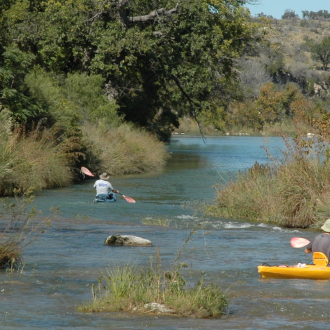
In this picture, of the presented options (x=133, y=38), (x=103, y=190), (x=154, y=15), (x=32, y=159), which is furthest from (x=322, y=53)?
(x=103, y=190)

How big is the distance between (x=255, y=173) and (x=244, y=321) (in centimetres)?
1116

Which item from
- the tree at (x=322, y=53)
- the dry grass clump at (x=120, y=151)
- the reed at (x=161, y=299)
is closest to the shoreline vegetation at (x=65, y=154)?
the dry grass clump at (x=120, y=151)

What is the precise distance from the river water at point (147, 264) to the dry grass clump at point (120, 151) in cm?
816

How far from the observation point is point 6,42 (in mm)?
28719

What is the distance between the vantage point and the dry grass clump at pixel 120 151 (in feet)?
102

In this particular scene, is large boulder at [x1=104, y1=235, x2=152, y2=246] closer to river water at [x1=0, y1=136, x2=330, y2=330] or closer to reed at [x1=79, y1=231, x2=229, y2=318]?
river water at [x1=0, y1=136, x2=330, y2=330]

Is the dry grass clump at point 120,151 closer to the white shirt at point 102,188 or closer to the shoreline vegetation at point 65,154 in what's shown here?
the shoreline vegetation at point 65,154

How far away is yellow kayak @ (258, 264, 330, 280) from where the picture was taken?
1065 centimetres

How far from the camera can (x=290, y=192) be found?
17.1 meters

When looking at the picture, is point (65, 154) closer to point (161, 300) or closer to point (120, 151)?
point (120, 151)

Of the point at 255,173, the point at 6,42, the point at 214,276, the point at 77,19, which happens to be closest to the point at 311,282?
the point at 214,276

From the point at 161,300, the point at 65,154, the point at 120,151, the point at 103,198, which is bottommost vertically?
the point at 120,151

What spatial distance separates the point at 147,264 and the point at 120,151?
21.6 metres

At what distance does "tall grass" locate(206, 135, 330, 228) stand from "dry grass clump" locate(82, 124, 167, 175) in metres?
13.2
